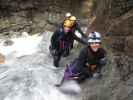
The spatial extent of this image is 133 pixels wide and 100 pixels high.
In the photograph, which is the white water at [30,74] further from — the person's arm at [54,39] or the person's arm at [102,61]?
the person's arm at [102,61]

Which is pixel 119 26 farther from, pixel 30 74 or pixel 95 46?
pixel 30 74

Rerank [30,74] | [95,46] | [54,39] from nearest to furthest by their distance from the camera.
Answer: [95,46]
[30,74]
[54,39]

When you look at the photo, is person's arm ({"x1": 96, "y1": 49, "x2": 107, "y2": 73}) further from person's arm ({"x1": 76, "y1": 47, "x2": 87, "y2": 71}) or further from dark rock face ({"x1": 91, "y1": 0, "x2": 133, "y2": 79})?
person's arm ({"x1": 76, "y1": 47, "x2": 87, "y2": 71})

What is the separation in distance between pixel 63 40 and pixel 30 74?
1.16 meters

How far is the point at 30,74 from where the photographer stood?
10.3m

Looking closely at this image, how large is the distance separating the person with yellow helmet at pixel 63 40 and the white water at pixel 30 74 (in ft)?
1.19

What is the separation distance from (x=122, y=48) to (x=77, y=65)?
0.96 metres

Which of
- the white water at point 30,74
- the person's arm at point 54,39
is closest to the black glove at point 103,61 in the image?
the white water at point 30,74

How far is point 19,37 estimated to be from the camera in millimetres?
14258

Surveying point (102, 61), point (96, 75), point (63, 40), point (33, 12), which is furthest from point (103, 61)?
point (33, 12)

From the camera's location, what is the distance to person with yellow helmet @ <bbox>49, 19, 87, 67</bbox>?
10321 mm

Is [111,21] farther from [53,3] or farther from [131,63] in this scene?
[53,3]

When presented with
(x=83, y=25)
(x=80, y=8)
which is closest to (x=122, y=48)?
(x=83, y=25)

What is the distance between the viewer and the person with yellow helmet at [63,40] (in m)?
10.3
